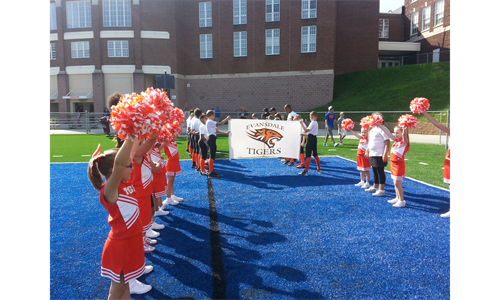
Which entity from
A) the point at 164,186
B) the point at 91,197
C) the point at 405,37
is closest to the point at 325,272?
the point at 164,186

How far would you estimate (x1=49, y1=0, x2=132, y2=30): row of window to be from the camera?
32594 mm

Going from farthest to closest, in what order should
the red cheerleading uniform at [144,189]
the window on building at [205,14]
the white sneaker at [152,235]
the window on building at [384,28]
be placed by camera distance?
the window on building at [384,28] → the window on building at [205,14] → the white sneaker at [152,235] → the red cheerleading uniform at [144,189]

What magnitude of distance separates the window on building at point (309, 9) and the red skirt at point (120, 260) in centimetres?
3385

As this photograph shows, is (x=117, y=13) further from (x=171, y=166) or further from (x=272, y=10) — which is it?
(x=171, y=166)

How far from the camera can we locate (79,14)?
3325cm

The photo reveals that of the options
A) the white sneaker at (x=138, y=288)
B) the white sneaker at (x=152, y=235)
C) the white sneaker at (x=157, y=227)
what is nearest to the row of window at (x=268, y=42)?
the white sneaker at (x=157, y=227)

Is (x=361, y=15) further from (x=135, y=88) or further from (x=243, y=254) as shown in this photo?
(x=243, y=254)

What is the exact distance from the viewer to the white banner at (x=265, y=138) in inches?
405

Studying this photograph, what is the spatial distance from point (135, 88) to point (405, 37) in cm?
3578

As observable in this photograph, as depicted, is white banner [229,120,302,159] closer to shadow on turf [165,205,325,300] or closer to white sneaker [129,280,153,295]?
shadow on turf [165,205,325,300]

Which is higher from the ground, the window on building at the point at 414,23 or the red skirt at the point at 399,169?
the window on building at the point at 414,23

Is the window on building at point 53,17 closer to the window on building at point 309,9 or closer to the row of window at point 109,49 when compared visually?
the row of window at point 109,49

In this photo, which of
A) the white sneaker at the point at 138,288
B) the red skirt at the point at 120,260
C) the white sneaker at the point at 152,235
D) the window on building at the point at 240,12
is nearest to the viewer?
the red skirt at the point at 120,260
